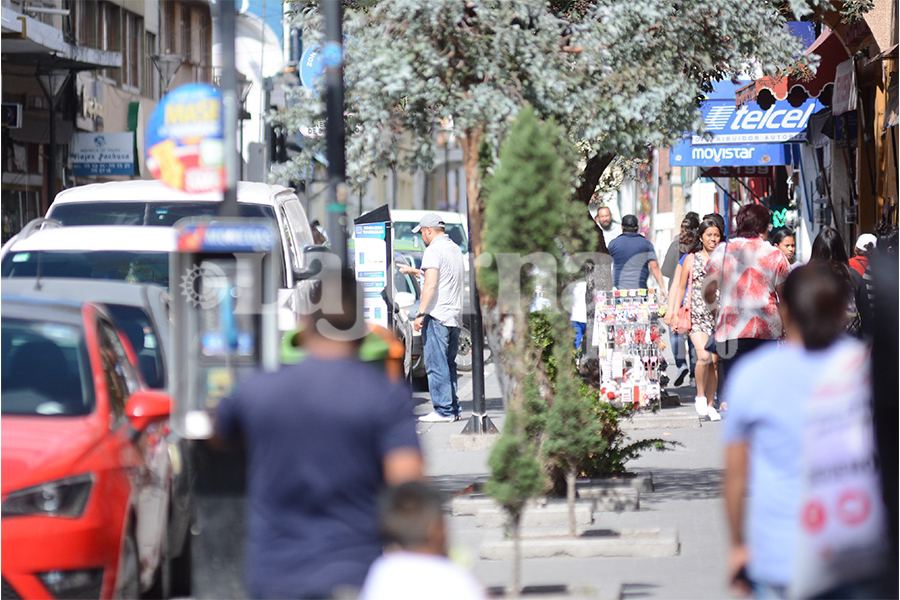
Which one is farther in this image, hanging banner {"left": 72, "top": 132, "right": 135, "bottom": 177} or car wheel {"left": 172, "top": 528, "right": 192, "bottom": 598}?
hanging banner {"left": 72, "top": 132, "right": 135, "bottom": 177}

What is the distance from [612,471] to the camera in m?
11.2

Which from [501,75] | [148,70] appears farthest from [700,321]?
[148,70]

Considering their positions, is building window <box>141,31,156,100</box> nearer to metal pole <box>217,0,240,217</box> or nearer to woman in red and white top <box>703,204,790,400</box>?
woman in red and white top <box>703,204,790,400</box>

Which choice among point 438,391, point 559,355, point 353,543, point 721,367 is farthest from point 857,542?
point 438,391

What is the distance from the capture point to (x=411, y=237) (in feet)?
93.5

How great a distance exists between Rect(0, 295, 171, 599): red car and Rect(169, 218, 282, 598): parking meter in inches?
13.7

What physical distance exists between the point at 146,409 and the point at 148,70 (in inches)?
1477

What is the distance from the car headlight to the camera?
271 inches

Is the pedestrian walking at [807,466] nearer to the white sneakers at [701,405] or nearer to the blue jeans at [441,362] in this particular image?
the white sneakers at [701,405]

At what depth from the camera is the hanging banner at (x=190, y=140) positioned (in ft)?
24.7

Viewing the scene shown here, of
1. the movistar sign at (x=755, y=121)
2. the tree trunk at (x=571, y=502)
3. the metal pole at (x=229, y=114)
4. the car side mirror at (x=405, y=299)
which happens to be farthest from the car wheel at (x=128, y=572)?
the movistar sign at (x=755, y=121)

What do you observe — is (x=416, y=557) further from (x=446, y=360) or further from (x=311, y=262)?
(x=446, y=360)

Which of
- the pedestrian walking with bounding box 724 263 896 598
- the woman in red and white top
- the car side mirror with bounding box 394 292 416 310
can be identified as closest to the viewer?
the pedestrian walking with bounding box 724 263 896 598

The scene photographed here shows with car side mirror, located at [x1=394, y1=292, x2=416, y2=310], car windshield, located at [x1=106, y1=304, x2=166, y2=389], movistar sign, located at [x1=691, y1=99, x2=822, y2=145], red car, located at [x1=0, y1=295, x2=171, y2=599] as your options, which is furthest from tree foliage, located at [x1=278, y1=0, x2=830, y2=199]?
movistar sign, located at [x1=691, y1=99, x2=822, y2=145]
